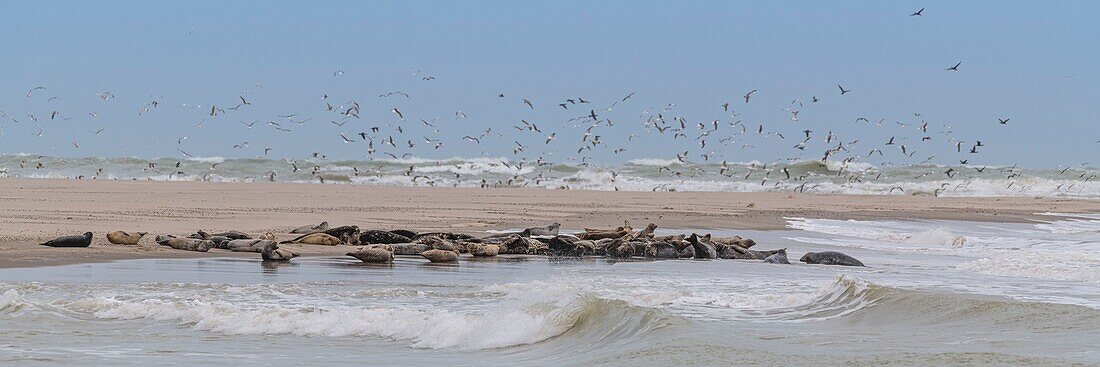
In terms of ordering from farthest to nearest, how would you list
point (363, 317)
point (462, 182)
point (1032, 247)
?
point (462, 182) < point (1032, 247) < point (363, 317)

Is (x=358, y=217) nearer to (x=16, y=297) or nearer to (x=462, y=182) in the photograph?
(x=16, y=297)

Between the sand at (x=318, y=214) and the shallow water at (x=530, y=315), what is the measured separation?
226 cm

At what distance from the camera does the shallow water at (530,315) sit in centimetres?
857

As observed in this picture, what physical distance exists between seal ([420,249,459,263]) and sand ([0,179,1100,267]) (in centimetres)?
160

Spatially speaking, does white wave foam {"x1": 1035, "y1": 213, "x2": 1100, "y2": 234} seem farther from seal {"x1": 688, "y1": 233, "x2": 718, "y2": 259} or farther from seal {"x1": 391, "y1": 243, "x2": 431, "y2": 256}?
seal {"x1": 391, "y1": 243, "x2": 431, "y2": 256}

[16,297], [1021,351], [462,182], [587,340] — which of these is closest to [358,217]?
[16,297]

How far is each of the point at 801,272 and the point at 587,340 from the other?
22.5ft

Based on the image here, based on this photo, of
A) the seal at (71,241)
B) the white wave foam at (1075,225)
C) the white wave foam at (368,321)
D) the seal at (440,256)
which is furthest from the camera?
the white wave foam at (1075,225)

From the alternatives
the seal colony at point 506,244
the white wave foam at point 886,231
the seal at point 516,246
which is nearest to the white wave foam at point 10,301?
the seal colony at point 506,244

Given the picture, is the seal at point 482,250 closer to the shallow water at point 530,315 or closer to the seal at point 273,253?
the shallow water at point 530,315

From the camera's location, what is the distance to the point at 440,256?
16.2m

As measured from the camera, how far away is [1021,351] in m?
8.37

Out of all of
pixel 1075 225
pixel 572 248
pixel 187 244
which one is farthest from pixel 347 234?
pixel 1075 225

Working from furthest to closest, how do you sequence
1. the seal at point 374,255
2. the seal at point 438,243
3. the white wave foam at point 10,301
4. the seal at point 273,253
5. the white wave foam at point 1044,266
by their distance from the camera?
the seal at point 438,243
the seal at point 374,255
the seal at point 273,253
the white wave foam at point 1044,266
the white wave foam at point 10,301
